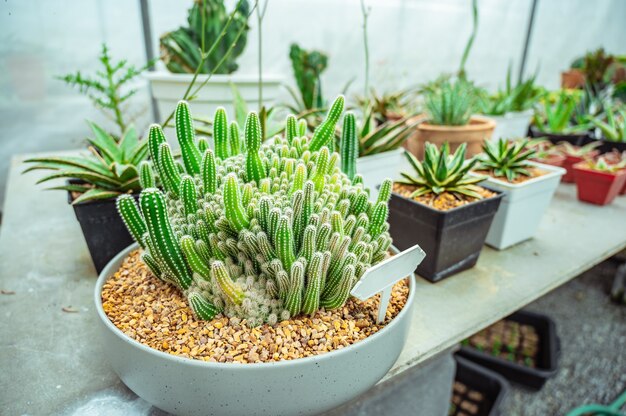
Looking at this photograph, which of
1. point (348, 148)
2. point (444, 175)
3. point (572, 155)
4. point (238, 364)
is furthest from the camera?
point (572, 155)

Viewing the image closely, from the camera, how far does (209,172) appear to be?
50 cm

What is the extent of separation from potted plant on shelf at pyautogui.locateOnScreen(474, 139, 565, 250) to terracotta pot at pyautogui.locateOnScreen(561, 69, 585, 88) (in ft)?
6.23

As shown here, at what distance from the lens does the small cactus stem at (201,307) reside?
1.55 ft

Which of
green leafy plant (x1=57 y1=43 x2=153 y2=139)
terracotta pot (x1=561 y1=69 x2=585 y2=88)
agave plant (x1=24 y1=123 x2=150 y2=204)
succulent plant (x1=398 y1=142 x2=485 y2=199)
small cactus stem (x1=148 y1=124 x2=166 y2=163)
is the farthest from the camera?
terracotta pot (x1=561 y1=69 x2=585 y2=88)

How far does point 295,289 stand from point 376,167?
480 mm

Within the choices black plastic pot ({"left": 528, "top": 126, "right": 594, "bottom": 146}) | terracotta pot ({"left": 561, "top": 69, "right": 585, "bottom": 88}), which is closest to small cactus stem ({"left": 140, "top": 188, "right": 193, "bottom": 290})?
black plastic pot ({"left": 528, "top": 126, "right": 594, "bottom": 146})

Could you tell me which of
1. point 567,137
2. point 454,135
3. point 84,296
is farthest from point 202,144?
point 567,137

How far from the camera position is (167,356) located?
0.41m

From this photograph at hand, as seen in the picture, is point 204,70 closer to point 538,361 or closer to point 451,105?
point 451,105

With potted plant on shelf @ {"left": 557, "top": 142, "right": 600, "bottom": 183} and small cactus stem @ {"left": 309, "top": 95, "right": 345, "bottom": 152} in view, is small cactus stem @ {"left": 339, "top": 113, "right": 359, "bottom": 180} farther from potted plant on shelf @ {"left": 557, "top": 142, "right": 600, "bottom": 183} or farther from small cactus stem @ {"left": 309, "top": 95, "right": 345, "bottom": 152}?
potted plant on shelf @ {"left": 557, "top": 142, "right": 600, "bottom": 183}

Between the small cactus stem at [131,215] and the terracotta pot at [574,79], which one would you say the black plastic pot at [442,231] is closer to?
the small cactus stem at [131,215]

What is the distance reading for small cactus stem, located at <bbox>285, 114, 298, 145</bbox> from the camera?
1.96 ft

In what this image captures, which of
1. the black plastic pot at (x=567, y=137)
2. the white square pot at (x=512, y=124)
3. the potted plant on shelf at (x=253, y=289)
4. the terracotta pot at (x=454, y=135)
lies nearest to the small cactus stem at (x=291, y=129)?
the potted plant on shelf at (x=253, y=289)

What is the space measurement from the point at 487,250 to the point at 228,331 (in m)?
0.66
